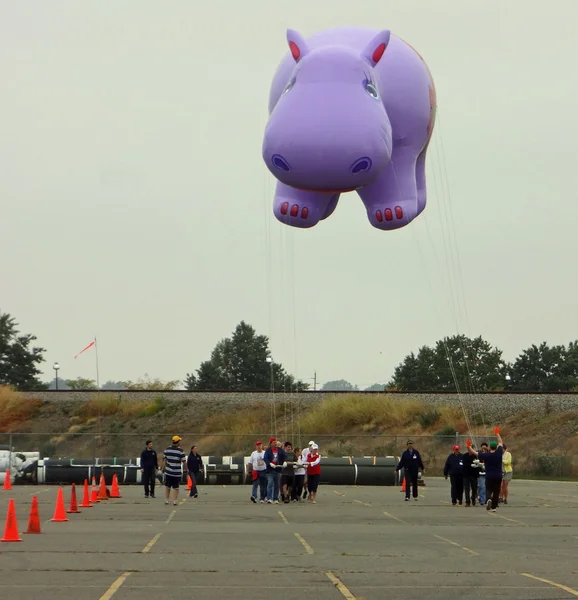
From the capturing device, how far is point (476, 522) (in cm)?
2300

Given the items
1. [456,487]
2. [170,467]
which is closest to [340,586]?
[170,467]

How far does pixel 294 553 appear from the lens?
1641cm

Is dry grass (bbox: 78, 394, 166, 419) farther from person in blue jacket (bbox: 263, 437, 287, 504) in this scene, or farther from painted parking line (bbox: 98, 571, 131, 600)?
painted parking line (bbox: 98, 571, 131, 600)

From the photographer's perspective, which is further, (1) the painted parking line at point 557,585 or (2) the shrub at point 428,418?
(2) the shrub at point 428,418

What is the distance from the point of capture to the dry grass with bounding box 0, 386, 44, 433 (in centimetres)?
7181

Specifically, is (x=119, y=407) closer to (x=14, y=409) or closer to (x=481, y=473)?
(x=14, y=409)

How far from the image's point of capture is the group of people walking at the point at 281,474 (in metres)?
29.7

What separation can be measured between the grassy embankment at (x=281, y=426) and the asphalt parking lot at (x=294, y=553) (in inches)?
1078

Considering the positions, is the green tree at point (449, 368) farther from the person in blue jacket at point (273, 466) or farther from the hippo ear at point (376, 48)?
the hippo ear at point (376, 48)

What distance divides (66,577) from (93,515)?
1129 centimetres

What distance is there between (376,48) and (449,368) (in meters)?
92.0

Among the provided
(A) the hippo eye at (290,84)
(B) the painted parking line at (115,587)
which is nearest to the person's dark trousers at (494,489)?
(A) the hippo eye at (290,84)

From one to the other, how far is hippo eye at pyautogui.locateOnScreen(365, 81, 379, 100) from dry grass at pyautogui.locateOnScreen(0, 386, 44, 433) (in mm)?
55059

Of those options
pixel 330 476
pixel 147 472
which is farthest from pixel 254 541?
pixel 330 476
